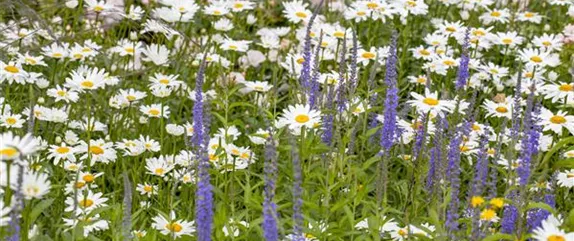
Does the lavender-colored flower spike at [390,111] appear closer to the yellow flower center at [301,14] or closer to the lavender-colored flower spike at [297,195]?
the lavender-colored flower spike at [297,195]

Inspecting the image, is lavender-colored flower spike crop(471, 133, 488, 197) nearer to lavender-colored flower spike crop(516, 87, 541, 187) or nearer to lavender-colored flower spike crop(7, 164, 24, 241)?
lavender-colored flower spike crop(516, 87, 541, 187)

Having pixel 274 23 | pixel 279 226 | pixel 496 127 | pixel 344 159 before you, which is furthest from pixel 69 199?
pixel 274 23

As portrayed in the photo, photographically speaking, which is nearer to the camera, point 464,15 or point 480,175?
point 480,175

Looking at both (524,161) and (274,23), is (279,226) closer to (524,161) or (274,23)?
(524,161)

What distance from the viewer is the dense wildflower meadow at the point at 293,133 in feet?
8.57

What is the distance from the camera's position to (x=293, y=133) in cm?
334

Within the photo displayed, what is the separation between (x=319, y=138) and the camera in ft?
11.2

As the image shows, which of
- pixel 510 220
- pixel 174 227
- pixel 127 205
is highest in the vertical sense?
pixel 127 205

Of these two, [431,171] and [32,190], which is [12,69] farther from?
[431,171]

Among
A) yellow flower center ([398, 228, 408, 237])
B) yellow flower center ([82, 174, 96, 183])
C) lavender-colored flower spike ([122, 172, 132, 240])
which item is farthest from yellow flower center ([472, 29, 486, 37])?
lavender-colored flower spike ([122, 172, 132, 240])

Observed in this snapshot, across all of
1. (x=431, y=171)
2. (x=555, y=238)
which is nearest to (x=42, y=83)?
(x=431, y=171)

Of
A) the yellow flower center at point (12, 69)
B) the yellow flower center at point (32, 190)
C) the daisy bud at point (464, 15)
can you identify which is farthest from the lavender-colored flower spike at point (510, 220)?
the daisy bud at point (464, 15)

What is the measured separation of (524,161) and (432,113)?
0.98 meters

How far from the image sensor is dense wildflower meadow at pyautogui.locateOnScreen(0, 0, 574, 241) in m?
2.61
